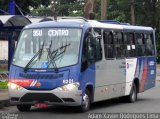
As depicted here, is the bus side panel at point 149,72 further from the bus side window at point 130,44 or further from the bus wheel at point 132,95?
the bus side window at point 130,44

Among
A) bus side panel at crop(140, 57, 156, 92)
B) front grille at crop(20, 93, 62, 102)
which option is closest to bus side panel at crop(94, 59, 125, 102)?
front grille at crop(20, 93, 62, 102)

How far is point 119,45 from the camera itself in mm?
18594

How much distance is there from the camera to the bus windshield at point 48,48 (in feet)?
50.8

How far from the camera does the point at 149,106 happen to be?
18281 mm

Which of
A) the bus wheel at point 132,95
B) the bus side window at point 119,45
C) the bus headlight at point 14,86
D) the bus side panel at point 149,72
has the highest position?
the bus side window at point 119,45

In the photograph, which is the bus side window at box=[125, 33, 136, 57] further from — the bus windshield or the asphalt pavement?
the bus windshield

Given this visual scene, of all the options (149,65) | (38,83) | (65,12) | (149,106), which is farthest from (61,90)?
(65,12)

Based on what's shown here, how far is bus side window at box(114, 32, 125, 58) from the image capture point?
18370 millimetres

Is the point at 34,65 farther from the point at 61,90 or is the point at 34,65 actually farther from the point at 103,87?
the point at 103,87

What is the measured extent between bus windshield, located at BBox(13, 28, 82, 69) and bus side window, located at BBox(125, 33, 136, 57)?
3950mm

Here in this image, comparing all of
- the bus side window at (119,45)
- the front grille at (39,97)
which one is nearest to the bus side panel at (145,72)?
the bus side window at (119,45)

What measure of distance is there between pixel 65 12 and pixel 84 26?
7300cm

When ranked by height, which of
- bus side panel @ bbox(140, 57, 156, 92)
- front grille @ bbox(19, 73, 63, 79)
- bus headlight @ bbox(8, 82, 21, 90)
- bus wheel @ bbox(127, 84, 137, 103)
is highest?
front grille @ bbox(19, 73, 63, 79)

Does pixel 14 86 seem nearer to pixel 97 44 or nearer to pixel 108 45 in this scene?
pixel 97 44
